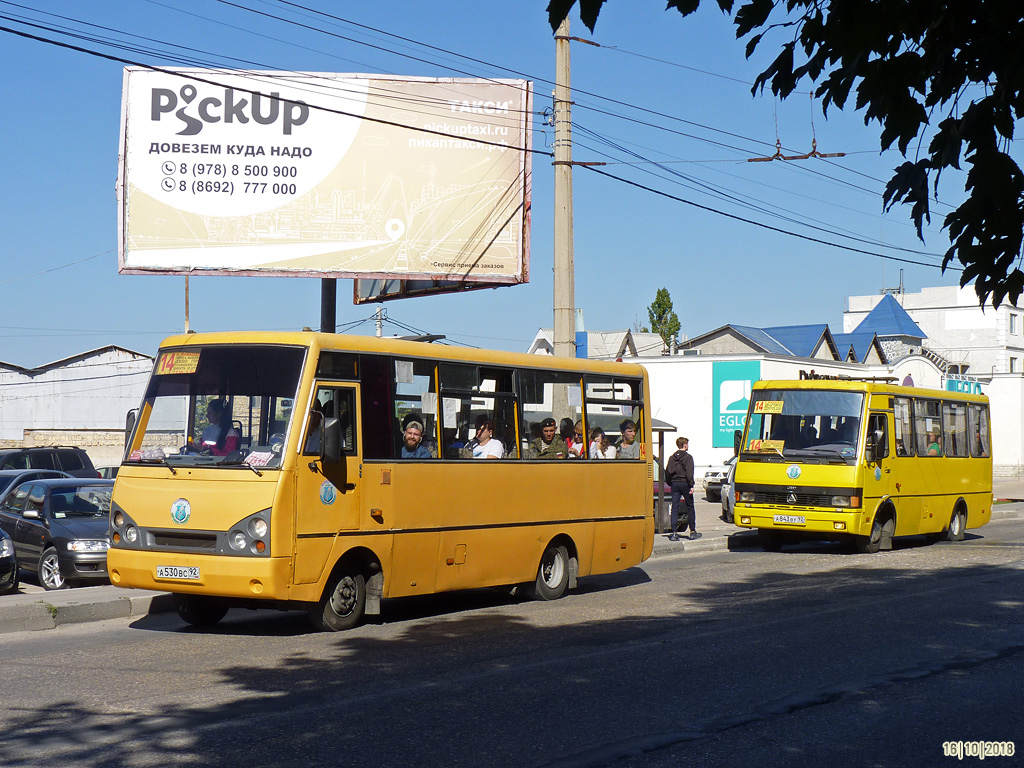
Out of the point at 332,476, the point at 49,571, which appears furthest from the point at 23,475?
the point at 332,476

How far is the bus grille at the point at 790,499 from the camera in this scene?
19022 mm

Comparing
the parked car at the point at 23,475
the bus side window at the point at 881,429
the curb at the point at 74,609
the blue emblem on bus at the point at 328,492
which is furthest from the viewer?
the parked car at the point at 23,475

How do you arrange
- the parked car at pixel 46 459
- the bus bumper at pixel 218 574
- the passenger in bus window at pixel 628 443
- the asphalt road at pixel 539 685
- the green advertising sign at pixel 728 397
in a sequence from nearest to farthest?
1. the asphalt road at pixel 539 685
2. the bus bumper at pixel 218 574
3. the passenger in bus window at pixel 628 443
4. the parked car at pixel 46 459
5. the green advertising sign at pixel 728 397

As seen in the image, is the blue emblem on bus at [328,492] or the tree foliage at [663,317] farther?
the tree foliage at [663,317]

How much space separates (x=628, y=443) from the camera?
14.8 meters

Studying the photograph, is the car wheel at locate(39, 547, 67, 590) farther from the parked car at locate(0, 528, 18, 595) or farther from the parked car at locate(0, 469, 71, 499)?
the parked car at locate(0, 469, 71, 499)

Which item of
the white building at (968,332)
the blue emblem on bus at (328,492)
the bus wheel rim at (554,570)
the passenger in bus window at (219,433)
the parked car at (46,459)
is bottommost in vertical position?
the bus wheel rim at (554,570)

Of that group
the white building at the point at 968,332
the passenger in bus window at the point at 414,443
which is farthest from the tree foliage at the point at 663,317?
the passenger in bus window at the point at 414,443

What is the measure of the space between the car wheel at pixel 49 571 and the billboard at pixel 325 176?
21.2 ft

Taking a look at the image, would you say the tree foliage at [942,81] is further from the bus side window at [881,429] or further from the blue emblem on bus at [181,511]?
the bus side window at [881,429]

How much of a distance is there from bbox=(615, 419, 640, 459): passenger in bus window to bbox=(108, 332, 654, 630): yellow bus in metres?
1.44

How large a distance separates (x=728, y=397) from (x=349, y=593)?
29.9m

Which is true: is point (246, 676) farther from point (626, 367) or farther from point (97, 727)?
point (626, 367)

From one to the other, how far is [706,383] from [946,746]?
1327 inches
